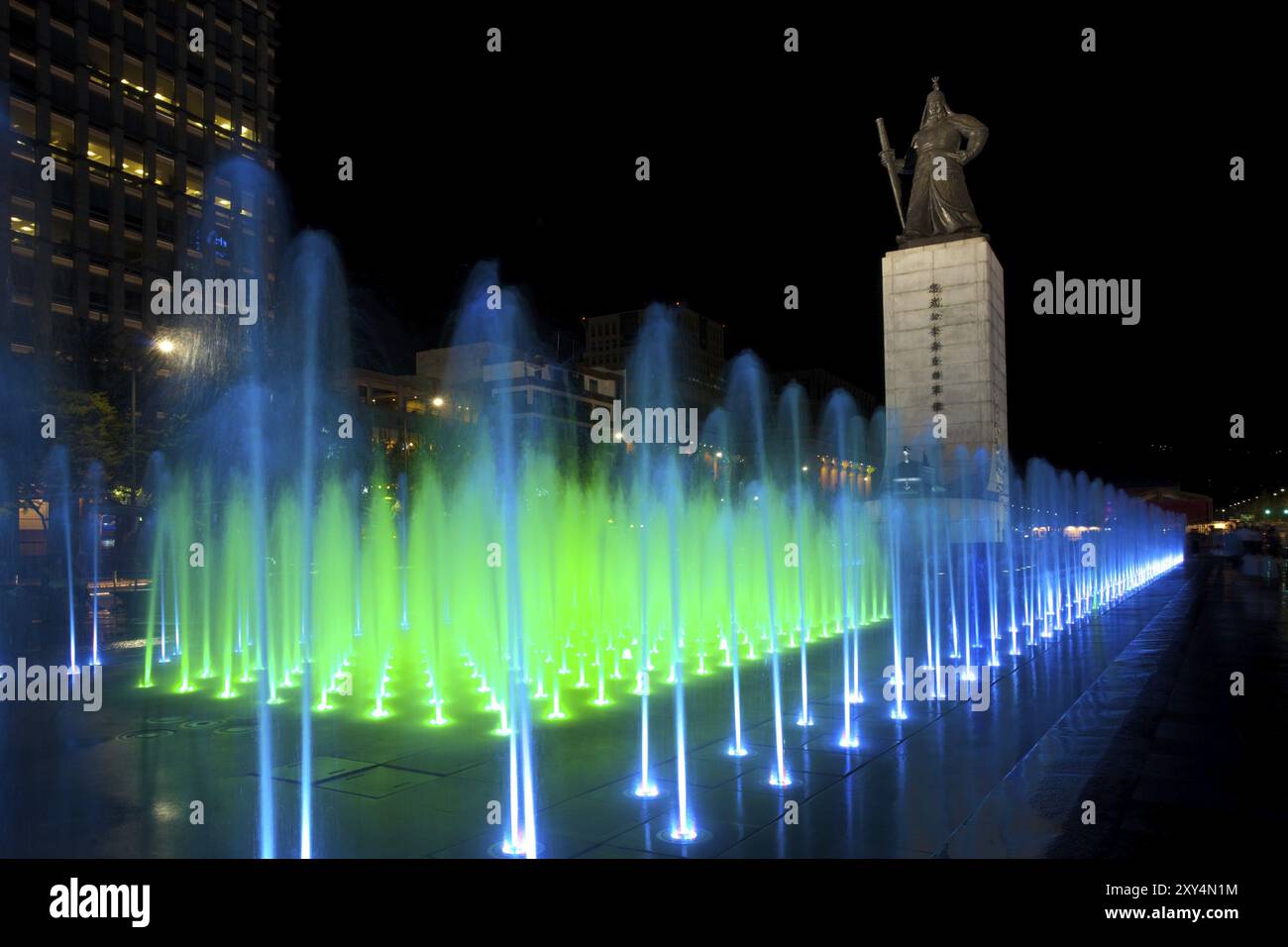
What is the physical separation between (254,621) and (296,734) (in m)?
8.17

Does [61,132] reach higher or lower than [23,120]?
higher

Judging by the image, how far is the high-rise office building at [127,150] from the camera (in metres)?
44.2

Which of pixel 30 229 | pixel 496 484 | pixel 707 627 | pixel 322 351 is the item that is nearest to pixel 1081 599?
pixel 707 627

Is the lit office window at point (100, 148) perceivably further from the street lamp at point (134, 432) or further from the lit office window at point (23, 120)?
the street lamp at point (134, 432)

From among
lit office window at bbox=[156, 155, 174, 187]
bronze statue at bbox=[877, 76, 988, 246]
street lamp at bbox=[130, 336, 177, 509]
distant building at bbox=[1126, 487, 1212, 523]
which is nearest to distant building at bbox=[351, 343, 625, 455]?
lit office window at bbox=[156, 155, 174, 187]

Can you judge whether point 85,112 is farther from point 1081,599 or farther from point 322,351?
point 1081,599

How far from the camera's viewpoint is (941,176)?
96.0 feet

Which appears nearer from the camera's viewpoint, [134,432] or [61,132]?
[134,432]

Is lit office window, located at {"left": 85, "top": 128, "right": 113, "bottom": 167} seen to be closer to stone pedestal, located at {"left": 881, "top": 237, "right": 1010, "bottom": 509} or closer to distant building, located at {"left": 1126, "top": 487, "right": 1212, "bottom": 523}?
stone pedestal, located at {"left": 881, "top": 237, "right": 1010, "bottom": 509}

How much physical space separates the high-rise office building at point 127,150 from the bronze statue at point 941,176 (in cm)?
2698

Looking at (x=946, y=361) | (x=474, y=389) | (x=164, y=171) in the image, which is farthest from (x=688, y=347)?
(x=946, y=361)

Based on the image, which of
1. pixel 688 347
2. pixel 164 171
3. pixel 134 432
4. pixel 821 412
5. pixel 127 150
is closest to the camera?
pixel 134 432

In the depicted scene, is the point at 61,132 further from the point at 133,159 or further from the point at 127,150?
the point at 133,159

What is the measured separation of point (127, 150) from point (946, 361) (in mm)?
44677
